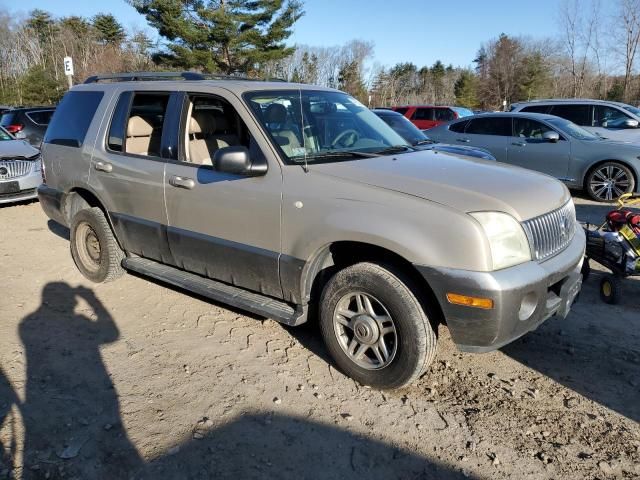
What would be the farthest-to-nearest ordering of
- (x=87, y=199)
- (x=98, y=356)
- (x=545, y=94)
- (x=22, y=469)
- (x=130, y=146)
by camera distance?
(x=545, y=94) → (x=87, y=199) → (x=130, y=146) → (x=98, y=356) → (x=22, y=469)

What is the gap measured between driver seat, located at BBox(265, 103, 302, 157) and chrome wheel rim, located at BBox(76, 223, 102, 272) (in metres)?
2.58

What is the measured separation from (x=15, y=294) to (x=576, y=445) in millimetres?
4992

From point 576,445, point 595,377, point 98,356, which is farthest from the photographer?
point 98,356

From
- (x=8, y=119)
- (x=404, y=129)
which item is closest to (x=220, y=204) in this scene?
(x=404, y=129)

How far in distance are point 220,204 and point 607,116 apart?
11012 millimetres

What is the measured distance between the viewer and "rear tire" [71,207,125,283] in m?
5.07

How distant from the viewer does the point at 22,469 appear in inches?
105

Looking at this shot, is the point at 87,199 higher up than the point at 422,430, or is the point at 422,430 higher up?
the point at 87,199

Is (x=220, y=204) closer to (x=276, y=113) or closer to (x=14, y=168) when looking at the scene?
(x=276, y=113)

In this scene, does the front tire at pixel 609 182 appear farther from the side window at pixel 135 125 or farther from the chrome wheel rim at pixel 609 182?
the side window at pixel 135 125

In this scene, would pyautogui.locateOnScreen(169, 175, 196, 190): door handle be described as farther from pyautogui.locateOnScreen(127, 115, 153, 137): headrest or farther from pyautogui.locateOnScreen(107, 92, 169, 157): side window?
pyautogui.locateOnScreen(127, 115, 153, 137): headrest

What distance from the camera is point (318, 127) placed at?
13.2 feet

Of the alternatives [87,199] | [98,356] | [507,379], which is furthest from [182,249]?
[507,379]

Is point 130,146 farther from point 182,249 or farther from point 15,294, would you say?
point 15,294
